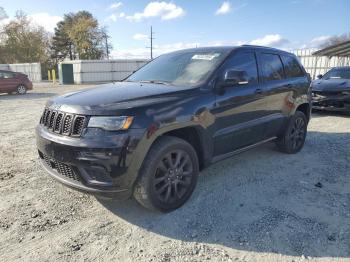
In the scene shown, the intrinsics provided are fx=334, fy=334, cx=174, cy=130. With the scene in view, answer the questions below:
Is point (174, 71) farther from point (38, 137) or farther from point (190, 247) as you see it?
point (190, 247)

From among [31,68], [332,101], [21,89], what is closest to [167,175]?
[332,101]

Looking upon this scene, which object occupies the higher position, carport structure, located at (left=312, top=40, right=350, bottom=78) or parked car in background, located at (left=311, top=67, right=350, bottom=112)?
carport structure, located at (left=312, top=40, right=350, bottom=78)

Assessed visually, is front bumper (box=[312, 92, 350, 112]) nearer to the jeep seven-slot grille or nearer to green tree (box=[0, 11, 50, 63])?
the jeep seven-slot grille

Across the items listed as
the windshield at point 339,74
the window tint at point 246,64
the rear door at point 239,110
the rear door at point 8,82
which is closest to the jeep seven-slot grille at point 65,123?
the rear door at point 239,110

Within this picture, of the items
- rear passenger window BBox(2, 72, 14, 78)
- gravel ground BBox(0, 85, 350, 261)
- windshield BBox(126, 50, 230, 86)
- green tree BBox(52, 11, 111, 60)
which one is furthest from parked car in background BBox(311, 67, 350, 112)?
green tree BBox(52, 11, 111, 60)

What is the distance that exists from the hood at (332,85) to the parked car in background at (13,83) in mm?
15874

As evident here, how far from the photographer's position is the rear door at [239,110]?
13.6 feet

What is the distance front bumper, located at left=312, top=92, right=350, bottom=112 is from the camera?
31.1 feet

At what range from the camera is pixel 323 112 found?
34.9 ft

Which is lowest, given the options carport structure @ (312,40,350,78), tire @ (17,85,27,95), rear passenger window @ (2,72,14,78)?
tire @ (17,85,27,95)

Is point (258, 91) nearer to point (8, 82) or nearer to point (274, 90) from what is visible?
point (274, 90)

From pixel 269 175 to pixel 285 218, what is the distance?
1319 millimetres

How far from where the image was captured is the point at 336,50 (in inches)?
758

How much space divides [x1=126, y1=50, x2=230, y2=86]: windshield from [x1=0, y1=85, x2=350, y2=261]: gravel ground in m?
1.44
